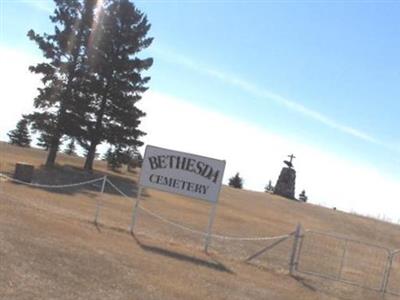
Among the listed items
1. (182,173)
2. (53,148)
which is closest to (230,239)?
(182,173)

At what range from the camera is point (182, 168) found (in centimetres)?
2094

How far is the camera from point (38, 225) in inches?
642

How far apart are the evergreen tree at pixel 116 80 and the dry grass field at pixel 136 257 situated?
39.9 ft

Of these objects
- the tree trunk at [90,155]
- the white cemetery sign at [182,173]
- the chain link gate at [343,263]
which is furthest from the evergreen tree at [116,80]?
the white cemetery sign at [182,173]

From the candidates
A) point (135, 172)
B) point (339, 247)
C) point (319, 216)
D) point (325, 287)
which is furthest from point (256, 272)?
point (135, 172)

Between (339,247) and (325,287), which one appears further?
(339,247)

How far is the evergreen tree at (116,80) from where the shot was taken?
4616 cm

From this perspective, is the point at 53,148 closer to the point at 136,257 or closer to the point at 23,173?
the point at 23,173

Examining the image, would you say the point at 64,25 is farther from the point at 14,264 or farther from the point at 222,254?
the point at 14,264

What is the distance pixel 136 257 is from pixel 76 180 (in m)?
26.5

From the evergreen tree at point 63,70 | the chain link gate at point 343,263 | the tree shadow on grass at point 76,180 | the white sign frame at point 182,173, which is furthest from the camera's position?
the evergreen tree at point 63,70

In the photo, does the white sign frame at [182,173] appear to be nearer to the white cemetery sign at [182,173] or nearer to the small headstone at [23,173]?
the white cemetery sign at [182,173]

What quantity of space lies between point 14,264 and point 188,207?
26852 mm

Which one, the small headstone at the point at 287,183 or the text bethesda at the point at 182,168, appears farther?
the small headstone at the point at 287,183
